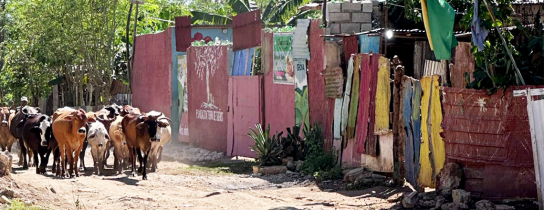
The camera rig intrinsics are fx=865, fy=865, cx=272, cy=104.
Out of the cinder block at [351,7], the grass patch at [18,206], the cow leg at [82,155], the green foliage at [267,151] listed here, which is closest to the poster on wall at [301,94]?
the green foliage at [267,151]

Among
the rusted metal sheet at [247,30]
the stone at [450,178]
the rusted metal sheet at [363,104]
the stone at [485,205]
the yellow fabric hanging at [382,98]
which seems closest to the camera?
the stone at [485,205]

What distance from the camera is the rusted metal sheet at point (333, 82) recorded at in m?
16.2

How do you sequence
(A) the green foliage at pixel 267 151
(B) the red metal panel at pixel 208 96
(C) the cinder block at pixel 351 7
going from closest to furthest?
1. (C) the cinder block at pixel 351 7
2. (A) the green foliage at pixel 267 151
3. (B) the red metal panel at pixel 208 96

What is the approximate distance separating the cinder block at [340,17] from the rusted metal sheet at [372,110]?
7.94ft

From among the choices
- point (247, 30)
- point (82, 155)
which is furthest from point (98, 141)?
point (247, 30)

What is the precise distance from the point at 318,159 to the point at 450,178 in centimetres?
538

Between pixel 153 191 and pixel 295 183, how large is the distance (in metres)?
2.55

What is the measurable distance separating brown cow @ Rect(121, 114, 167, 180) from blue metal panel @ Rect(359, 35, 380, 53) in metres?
4.33

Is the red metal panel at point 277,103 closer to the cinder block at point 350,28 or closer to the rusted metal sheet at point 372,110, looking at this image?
the cinder block at point 350,28

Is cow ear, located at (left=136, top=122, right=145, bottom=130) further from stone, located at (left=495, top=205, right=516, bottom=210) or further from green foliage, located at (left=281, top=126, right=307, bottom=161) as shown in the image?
stone, located at (left=495, top=205, right=516, bottom=210)


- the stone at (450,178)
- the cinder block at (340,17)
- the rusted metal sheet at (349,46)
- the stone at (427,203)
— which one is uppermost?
the cinder block at (340,17)

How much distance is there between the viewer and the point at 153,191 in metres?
14.6

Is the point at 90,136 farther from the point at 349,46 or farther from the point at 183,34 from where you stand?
the point at 183,34

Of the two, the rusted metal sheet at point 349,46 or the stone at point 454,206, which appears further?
the rusted metal sheet at point 349,46
